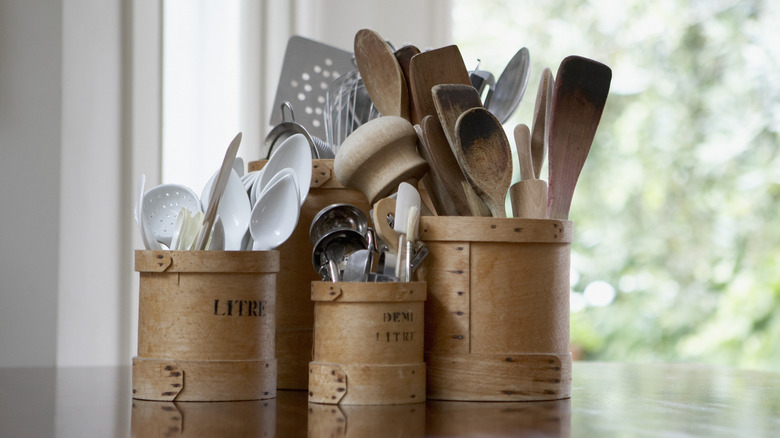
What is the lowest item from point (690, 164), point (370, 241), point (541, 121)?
point (370, 241)

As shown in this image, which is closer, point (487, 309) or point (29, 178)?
point (487, 309)

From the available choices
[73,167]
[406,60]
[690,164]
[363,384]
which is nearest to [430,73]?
[406,60]

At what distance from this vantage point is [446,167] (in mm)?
624

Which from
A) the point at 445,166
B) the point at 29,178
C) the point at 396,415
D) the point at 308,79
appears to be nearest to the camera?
the point at 396,415

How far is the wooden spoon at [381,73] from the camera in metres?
0.67

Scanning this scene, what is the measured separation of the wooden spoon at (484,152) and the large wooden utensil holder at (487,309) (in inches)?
1.0

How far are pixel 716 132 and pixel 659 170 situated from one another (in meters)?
0.25

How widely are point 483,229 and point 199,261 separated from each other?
20 centimetres

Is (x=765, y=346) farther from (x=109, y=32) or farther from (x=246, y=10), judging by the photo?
(x=109, y=32)

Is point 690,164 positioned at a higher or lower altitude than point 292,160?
higher

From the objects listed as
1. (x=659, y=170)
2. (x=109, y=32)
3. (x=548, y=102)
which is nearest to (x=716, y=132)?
(x=659, y=170)

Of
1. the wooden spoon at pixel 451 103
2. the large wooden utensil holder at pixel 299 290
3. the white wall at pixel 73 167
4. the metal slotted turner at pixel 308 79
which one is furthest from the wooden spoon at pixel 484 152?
the white wall at pixel 73 167

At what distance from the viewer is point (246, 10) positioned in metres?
1.47

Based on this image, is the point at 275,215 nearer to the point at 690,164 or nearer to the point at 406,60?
the point at 406,60
